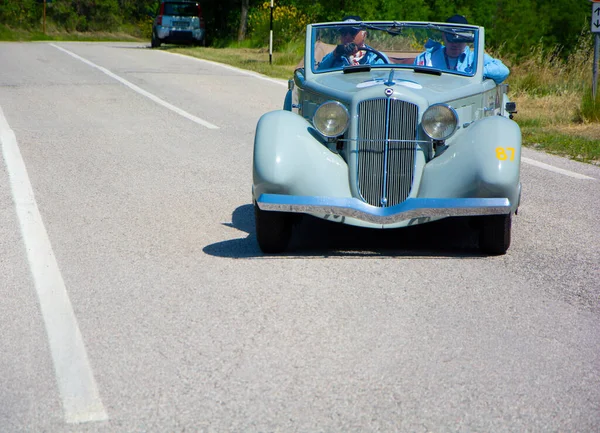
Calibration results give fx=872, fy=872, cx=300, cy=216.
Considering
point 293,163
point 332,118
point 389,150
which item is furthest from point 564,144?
point 293,163

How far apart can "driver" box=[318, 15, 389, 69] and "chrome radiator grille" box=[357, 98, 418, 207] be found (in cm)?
130

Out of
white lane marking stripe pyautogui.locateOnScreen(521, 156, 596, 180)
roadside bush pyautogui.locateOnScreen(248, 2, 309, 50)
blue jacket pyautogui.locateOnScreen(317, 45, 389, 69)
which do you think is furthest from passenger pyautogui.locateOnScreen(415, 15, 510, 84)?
roadside bush pyautogui.locateOnScreen(248, 2, 309, 50)

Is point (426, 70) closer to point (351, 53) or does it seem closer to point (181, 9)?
point (351, 53)

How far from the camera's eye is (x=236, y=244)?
586 centimetres

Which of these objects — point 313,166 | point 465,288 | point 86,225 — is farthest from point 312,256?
point 86,225

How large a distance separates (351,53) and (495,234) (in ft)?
7.35

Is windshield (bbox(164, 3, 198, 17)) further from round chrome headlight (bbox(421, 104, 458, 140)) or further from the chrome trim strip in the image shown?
the chrome trim strip

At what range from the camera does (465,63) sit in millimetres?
6730

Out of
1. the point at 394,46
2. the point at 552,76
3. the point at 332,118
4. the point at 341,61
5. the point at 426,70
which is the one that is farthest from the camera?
the point at 552,76

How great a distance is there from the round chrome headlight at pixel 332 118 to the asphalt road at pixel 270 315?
766 millimetres

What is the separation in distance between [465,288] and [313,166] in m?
1.32

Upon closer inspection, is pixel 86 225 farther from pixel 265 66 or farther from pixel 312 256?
pixel 265 66

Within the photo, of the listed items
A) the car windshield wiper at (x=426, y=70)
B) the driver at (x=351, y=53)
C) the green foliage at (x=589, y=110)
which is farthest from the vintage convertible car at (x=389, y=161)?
the green foliage at (x=589, y=110)

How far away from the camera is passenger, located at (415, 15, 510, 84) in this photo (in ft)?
22.0
